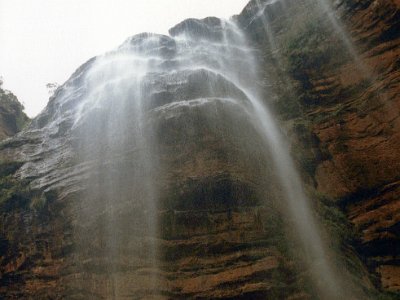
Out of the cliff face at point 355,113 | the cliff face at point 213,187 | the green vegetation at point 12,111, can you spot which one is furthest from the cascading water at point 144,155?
the green vegetation at point 12,111

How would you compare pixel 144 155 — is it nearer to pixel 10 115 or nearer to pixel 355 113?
pixel 355 113

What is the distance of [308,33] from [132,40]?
9.40 metres

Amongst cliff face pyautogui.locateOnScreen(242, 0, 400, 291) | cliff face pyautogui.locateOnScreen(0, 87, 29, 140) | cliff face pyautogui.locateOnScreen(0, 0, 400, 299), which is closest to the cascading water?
cliff face pyautogui.locateOnScreen(0, 0, 400, 299)

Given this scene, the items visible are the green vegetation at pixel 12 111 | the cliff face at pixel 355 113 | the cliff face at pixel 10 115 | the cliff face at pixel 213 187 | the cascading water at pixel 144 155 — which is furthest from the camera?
the green vegetation at pixel 12 111

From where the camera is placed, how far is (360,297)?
30.3ft

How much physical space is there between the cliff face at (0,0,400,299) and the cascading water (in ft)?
0.19

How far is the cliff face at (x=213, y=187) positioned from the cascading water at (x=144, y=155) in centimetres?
6

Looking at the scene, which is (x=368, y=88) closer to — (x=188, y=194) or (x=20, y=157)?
(x=188, y=194)

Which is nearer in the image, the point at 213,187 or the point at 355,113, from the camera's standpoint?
the point at 213,187

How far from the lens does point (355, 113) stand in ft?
40.0

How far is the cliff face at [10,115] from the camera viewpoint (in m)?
22.4

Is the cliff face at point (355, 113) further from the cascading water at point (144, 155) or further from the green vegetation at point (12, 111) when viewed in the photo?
the green vegetation at point (12, 111)

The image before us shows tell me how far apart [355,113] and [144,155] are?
7.53m

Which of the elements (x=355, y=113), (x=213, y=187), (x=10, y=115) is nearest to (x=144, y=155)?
(x=213, y=187)
